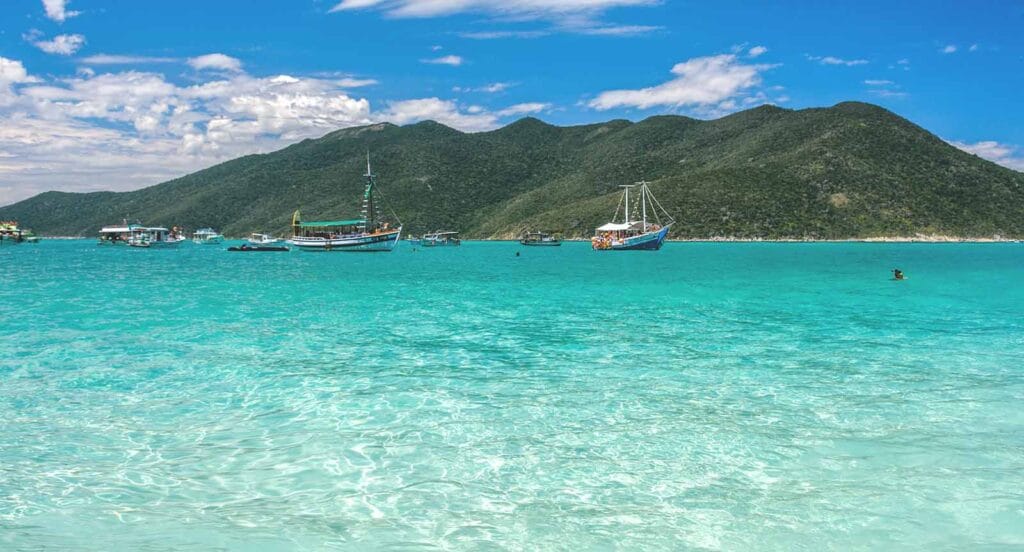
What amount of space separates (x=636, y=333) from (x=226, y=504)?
16.1 meters

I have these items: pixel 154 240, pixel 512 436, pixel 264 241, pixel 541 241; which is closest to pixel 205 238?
pixel 154 240

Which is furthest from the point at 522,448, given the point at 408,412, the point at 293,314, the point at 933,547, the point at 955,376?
the point at 293,314

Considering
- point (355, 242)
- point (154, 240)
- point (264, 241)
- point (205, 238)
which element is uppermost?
point (205, 238)

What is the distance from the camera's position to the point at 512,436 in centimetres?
1080

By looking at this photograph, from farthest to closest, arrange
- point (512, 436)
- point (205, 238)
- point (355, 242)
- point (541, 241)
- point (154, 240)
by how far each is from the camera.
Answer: point (205, 238)
point (154, 240)
point (541, 241)
point (355, 242)
point (512, 436)

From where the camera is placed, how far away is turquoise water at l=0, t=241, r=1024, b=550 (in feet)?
24.5

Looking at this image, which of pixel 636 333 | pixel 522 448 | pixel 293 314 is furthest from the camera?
pixel 293 314

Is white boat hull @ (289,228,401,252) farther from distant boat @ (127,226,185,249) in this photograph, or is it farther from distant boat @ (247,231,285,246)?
distant boat @ (127,226,185,249)

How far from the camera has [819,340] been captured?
2088 centimetres

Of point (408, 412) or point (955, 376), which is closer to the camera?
point (408, 412)

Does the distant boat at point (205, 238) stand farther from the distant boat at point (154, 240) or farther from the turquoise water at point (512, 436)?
the turquoise water at point (512, 436)

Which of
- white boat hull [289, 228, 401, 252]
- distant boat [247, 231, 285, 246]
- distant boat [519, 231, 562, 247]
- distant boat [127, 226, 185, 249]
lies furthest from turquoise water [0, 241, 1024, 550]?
distant boat [127, 226, 185, 249]

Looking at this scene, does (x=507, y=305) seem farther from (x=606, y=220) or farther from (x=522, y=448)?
(x=606, y=220)

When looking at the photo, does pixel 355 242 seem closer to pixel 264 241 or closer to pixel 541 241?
pixel 264 241
